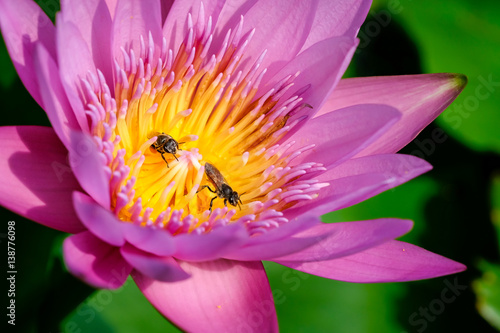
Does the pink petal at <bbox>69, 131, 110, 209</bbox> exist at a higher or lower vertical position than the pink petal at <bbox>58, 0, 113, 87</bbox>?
lower

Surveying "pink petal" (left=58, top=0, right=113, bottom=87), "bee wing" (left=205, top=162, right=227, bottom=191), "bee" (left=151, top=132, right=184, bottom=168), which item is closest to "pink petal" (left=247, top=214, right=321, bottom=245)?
"bee wing" (left=205, top=162, right=227, bottom=191)

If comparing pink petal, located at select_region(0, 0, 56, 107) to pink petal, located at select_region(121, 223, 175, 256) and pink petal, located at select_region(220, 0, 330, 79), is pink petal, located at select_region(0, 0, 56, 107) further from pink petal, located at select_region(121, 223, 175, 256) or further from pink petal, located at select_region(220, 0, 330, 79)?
pink petal, located at select_region(220, 0, 330, 79)

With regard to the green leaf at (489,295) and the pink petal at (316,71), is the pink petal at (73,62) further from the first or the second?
the green leaf at (489,295)

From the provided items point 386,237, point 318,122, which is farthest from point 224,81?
point 386,237

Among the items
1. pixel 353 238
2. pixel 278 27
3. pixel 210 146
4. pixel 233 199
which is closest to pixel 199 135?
pixel 210 146

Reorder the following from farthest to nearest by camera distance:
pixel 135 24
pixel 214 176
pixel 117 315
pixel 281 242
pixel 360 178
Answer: pixel 117 315 → pixel 214 176 → pixel 135 24 → pixel 360 178 → pixel 281 242

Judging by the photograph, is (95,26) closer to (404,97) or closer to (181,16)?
(181,16)
